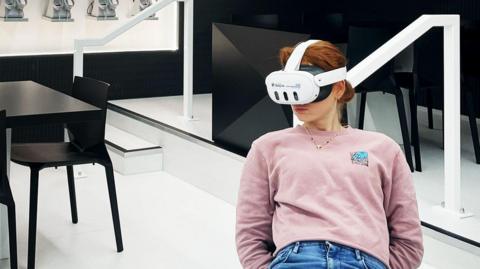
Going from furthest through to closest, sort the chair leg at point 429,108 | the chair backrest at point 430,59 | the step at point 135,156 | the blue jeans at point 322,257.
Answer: the chair leg at point 429,108
the step at point 135,156
the chair backrest at point 430,59
the blue jeans at point 322,257

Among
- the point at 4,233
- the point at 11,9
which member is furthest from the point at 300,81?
the point at 11,9

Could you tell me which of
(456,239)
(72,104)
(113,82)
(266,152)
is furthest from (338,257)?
(113,82)

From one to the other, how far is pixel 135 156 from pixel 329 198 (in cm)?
339

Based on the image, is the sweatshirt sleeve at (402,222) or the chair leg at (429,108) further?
the chair leg at (429,108)

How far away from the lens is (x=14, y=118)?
2.79 meters

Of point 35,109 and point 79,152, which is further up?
Result: point 35,109

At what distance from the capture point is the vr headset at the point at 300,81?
1735 millimetres

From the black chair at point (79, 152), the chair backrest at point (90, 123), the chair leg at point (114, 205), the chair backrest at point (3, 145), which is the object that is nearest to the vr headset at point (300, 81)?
the chair backrest at point (3, 145)

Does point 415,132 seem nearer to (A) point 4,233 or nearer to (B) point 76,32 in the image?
(A) point 4,233

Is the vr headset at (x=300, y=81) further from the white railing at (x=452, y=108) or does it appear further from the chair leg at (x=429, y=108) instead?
the chair leg at (x=429, y=108)

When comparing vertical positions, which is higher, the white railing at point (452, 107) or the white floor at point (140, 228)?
the white railing at point (452, 107)

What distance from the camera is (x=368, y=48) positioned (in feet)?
13.4

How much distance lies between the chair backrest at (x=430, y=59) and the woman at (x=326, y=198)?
8.26 feet

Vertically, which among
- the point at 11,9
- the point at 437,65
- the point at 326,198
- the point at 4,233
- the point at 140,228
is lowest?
the point at 140,228
